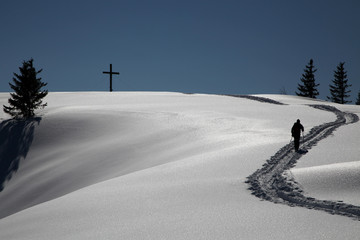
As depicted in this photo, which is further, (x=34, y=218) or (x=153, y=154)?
(x=153, y=154)

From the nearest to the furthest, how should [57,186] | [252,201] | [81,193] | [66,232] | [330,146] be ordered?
[66,232] < [252,201] < [81,193] < [330,146] < [57,186]

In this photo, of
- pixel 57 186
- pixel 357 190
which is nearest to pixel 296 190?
pixel 357 190

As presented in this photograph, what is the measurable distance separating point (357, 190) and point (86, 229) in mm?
6763

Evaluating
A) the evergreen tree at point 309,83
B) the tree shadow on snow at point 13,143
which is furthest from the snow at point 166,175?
the evergreen tree at point 309,83

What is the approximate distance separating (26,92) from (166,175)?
2051cm

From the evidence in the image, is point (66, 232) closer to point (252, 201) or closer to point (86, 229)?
point (86, 229)

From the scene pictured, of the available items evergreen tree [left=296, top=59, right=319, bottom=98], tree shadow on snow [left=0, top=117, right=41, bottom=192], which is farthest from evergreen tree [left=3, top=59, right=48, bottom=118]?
evergreen tree [left=296, top=59, right=319, bottom=98]

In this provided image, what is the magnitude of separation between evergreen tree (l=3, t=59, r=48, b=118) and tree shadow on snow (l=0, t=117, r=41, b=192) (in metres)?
1.17

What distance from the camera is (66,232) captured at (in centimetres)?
745

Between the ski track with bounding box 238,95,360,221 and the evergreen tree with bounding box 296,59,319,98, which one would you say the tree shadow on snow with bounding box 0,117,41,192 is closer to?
the ski track with bounding box 238,95,360,221

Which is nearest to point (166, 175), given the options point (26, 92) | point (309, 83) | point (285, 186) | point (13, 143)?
point (285, 186)

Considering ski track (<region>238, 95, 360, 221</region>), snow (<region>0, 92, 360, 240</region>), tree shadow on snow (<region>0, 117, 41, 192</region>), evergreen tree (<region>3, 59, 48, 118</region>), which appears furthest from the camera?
evergreen tree (<region>3, 59, 48, 118</region>)

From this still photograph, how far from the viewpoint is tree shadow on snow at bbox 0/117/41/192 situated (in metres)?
19.6

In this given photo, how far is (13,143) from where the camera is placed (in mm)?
22547
